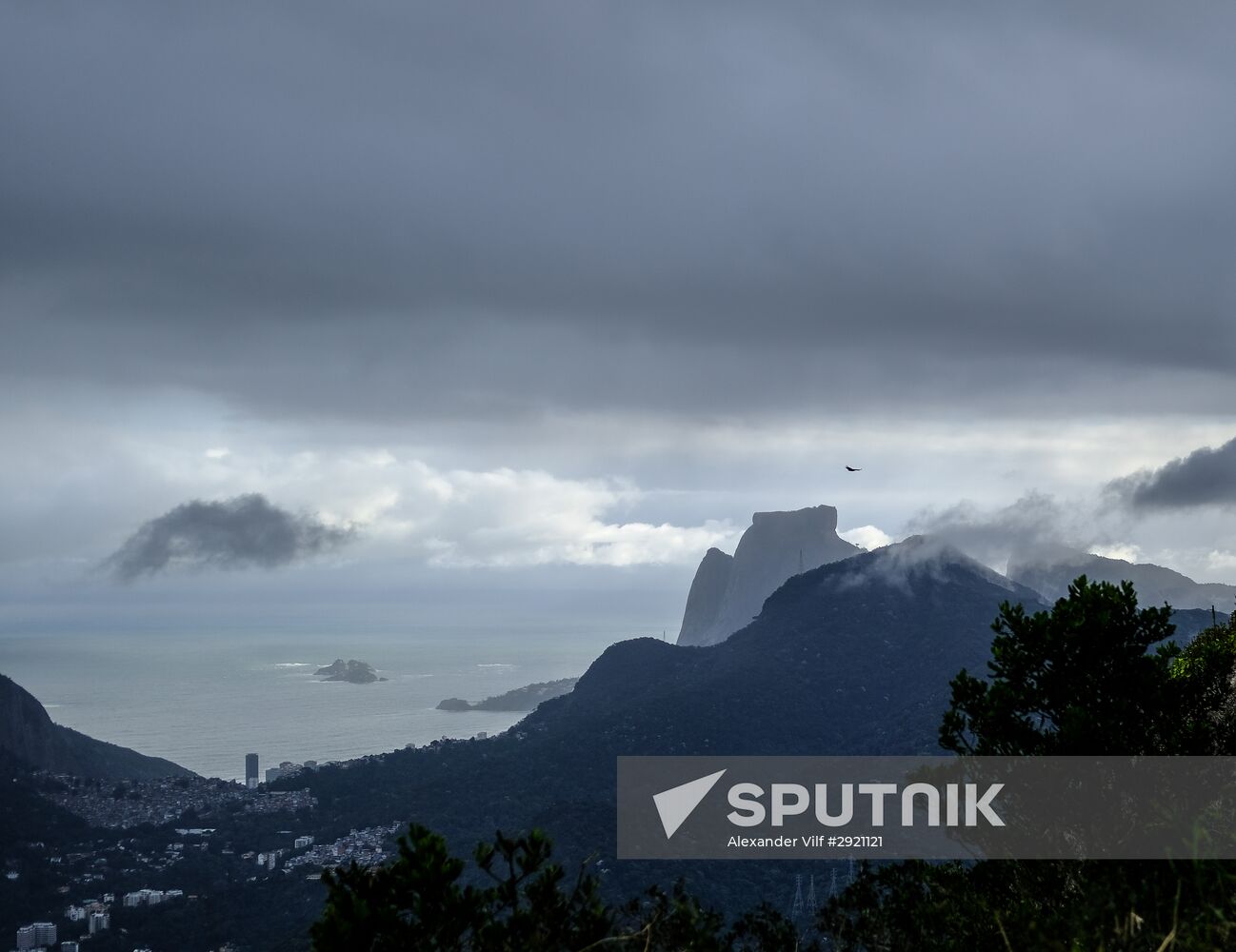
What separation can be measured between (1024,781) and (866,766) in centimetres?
7522

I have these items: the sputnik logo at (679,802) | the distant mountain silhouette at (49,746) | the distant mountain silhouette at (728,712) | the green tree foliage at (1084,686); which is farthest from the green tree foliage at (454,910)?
the distant mountain silhouette at (49,746)

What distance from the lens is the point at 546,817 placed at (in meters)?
75.6

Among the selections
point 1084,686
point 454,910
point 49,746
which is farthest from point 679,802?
point 49,746

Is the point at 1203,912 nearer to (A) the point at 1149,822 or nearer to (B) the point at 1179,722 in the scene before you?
(A) the point at 1149,822

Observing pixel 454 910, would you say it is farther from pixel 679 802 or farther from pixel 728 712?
pixel 728 712

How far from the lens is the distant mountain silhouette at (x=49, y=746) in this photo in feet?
424

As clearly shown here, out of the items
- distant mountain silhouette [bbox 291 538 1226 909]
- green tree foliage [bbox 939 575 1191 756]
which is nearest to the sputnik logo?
distant mountain silhouette [bbox 291 538 1226 909]

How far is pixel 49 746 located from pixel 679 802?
358 feet

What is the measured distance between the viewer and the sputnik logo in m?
65.6

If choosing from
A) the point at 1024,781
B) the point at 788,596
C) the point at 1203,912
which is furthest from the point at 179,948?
the point at 788,596

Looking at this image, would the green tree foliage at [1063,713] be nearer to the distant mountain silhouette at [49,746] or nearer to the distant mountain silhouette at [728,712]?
the distant mountain silhouette at [728,712]

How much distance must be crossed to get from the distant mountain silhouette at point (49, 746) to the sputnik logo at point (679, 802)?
9261 cm

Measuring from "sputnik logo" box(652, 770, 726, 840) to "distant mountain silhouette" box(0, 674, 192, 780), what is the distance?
92.6m

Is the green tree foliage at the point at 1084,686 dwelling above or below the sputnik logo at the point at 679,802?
above
